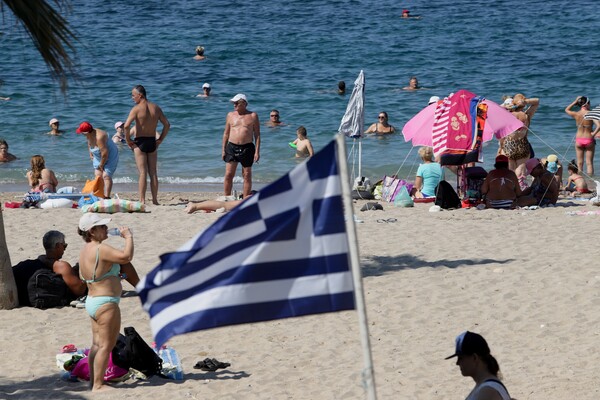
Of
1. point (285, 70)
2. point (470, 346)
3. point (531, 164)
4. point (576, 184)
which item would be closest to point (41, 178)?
point (531, 164)

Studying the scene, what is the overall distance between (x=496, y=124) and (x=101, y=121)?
1187cm

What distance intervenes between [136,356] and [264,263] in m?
3.32

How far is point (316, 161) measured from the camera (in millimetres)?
4422

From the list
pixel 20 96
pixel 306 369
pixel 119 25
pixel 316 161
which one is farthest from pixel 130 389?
pixel 119 25

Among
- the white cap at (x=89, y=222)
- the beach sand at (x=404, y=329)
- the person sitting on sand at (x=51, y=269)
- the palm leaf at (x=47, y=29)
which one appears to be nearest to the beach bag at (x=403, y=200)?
the beach sand at (x=404, y=329)

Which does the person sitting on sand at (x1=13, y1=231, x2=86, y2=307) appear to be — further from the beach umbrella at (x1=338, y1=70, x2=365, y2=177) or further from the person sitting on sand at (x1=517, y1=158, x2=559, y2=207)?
the person sitting on sand at (x1=517, y1=158, x2=559, y2=207)

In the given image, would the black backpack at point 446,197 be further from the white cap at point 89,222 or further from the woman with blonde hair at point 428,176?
the white cap at point 89,222

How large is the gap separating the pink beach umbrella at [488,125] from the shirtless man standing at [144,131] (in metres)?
3.31

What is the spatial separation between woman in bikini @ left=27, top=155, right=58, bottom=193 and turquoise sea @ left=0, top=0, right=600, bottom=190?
1677 mm

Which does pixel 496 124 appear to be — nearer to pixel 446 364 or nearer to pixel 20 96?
pixel 446 364

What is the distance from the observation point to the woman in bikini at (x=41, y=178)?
1495 cm

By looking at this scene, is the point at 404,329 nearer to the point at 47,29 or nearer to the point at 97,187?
the point at 47,29

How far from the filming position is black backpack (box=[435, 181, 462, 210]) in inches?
539

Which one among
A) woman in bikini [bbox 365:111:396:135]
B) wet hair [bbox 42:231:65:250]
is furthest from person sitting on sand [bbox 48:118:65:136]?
wet hair [bbox 42:231:65:250]
